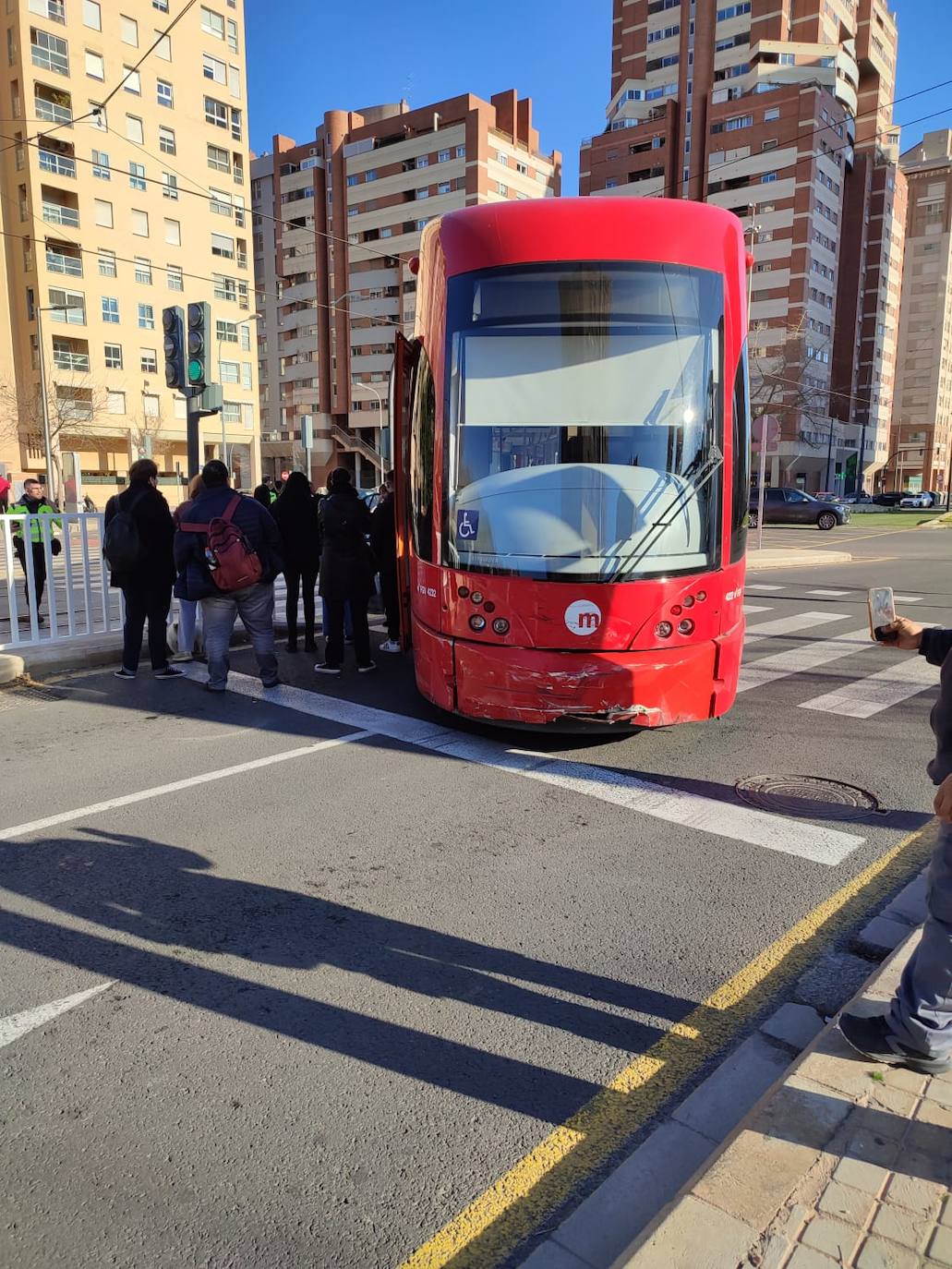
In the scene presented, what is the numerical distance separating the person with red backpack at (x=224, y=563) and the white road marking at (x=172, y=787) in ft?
5.74

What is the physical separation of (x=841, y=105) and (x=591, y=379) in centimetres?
8157

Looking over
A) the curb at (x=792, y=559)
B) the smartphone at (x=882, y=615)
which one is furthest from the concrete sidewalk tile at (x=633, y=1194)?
the curb at (x=792, y=559)

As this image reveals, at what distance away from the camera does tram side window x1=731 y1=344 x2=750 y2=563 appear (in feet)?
18.7

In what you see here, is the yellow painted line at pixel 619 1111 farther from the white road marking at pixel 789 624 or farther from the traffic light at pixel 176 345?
the traffic light at pixel 176 345

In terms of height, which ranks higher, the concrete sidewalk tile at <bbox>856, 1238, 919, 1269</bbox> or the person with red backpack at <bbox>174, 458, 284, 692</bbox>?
the person with red backpack at <bbox>174, 458, 284, 692</bbox>

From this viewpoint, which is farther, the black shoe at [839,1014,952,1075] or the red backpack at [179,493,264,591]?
the red backpack at [179,493,264,591]

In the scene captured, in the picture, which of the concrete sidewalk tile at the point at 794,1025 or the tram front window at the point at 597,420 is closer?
the concrete sidewalk tile at the point at 794,1025

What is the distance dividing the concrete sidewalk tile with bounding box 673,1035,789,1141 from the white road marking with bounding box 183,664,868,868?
1688mm

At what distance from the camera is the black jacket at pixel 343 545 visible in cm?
793

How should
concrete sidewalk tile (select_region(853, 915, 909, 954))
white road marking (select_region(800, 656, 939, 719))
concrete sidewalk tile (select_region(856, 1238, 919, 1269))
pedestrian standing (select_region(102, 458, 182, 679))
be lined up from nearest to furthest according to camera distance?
concrete sidewalk tile (select_region(856, 1238, 919, 1269)) → concrete sidewalk tile (select_region(853, 915, 909, 954)) → white road marking (select_region(800, 656, 939, 719)) → pedestrian standing (select_region(102, 458, 182, 679))

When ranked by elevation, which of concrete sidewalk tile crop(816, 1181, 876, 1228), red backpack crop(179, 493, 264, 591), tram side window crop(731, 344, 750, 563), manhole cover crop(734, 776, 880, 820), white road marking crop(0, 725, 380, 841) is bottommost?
manhole cover crop(734, 776, 880, 820)

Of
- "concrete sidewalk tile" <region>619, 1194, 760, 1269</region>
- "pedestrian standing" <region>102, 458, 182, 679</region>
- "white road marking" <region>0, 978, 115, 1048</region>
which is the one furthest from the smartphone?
"pedestrian standing" <region>102, 458, 182, 679</region>

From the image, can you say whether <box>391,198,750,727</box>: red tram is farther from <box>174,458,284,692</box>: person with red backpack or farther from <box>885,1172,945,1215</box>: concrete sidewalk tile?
<box>885,1172,945,1215</box>: concrete sidewalk tile

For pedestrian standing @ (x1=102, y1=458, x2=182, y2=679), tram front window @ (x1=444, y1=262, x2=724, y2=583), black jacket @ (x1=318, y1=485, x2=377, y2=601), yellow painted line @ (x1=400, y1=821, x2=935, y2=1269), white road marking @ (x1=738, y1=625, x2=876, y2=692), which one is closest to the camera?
yellow painted line @ (x1=400, y1=821, x2=935, y2=1269)
